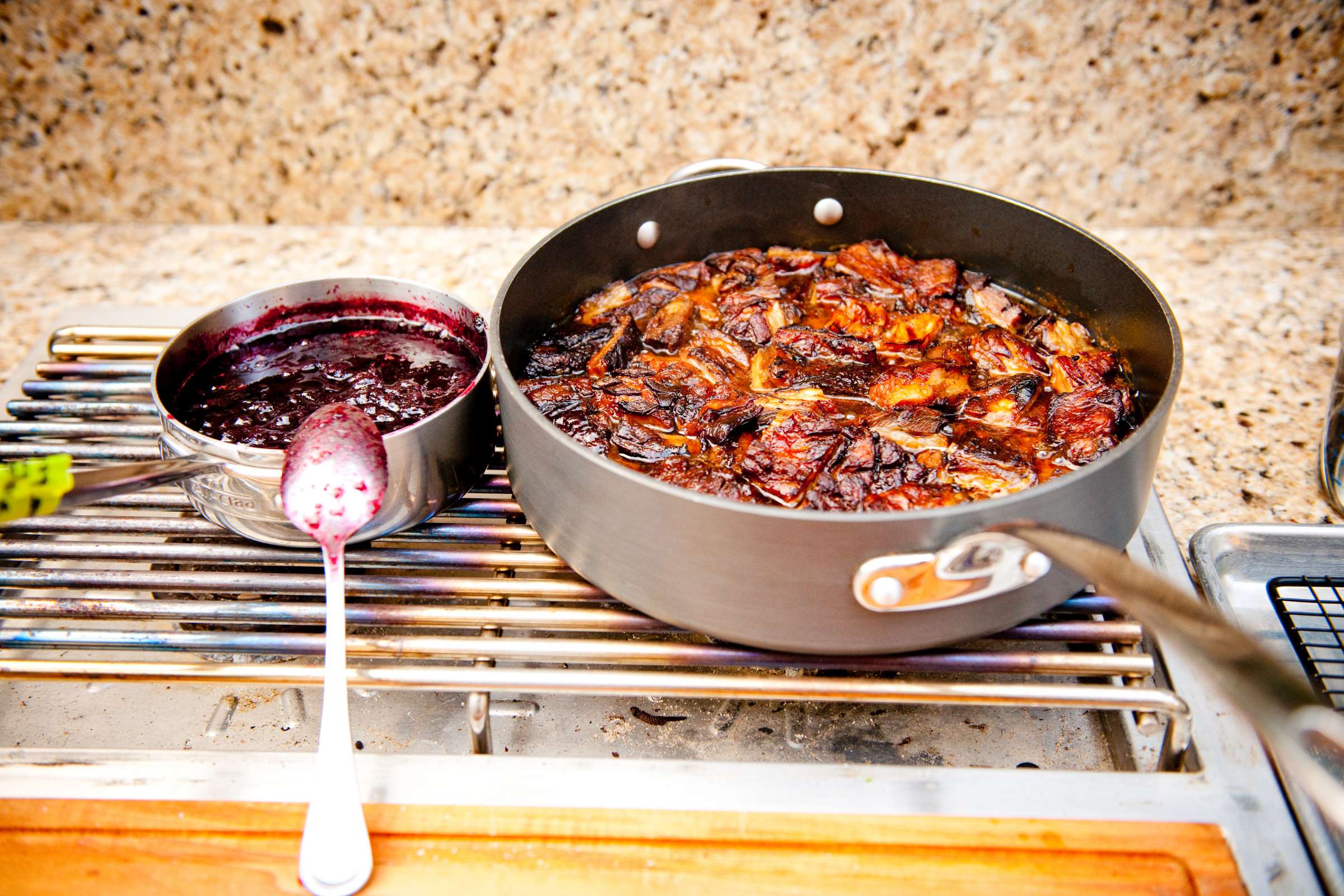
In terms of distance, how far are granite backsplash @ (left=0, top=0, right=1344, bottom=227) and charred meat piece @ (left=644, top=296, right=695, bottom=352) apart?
890mm

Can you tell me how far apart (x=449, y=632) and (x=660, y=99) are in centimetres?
162

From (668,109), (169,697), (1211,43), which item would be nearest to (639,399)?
(169,697)

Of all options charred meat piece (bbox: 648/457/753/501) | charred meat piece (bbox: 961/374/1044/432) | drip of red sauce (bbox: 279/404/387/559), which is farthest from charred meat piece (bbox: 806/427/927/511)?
drip of red sauce (bbox: 279/404/387/559)

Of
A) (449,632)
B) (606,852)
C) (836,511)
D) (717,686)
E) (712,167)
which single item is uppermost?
(712,167)

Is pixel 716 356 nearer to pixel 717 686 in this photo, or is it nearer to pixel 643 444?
pixel 643 444

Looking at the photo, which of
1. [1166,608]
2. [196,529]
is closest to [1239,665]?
[1166,608]

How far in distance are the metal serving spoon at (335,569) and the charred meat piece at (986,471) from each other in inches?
36.3

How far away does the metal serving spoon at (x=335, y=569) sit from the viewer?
43.0 inches

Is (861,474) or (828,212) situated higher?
(828,212)

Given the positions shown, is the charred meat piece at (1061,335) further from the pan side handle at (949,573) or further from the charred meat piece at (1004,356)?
the pan side handle at (949,573)

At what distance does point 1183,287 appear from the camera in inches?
97.5

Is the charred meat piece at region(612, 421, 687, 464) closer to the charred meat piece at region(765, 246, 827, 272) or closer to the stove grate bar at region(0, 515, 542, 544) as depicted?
the stove grate bar at region(0, 515, 542, 544)

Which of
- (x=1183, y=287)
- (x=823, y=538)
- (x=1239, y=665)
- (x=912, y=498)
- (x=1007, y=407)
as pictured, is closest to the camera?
(x=1239, y=665)

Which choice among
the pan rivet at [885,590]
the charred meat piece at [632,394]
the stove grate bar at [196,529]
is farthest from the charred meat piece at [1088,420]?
the stove grate bar at [196,529]
